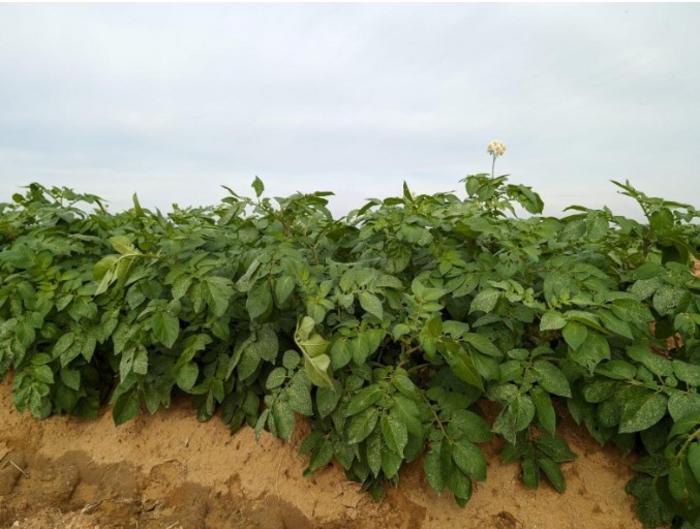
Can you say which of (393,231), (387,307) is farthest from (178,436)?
(393,231)

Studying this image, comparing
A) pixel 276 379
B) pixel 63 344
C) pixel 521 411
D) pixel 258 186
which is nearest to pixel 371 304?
pixel 276 379

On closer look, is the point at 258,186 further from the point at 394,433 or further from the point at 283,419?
the point at 394,433

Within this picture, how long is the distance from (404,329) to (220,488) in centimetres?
114

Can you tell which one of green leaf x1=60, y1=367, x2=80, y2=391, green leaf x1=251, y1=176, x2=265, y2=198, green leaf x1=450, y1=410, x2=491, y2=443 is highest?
green leaf x1=251, y1=176, x2=265, y2=198

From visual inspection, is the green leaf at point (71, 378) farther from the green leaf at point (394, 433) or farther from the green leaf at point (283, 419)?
the green leaf at point (394, 433)

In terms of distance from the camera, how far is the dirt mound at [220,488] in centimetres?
176

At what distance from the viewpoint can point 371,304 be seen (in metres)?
1.48

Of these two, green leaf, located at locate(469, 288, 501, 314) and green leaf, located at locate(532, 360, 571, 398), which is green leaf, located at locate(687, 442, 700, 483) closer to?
green leaf, located at locate(532, 360, 571, 398)

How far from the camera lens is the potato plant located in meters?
1.49

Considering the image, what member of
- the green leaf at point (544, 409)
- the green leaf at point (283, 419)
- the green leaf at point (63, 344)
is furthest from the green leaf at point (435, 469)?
the green leaf at point (63, 344)

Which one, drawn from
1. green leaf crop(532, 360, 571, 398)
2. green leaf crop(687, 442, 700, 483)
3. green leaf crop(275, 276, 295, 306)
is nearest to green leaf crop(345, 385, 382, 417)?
green leaf crop(275, 276, 295, 306)

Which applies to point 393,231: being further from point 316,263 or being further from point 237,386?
point 237,386

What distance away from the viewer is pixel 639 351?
1569mm

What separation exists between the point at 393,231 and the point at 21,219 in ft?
7.08
